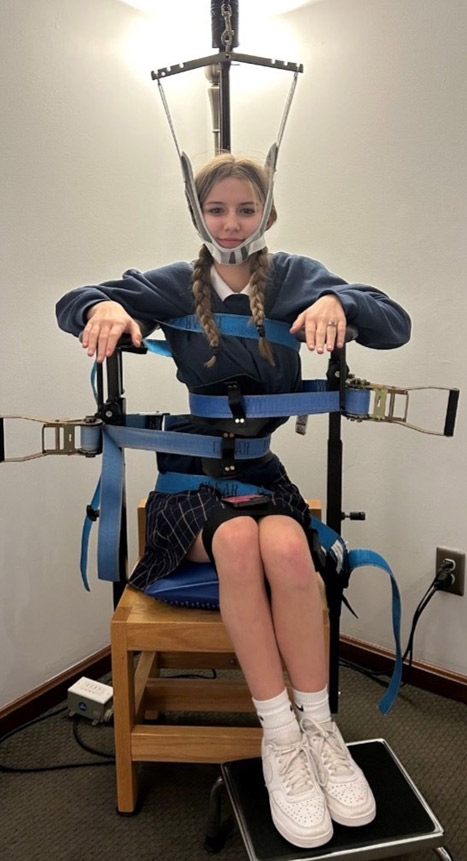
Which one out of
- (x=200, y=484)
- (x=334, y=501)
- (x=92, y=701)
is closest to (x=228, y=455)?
(x=200, y=484)

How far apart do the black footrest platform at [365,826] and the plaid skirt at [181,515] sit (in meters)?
0.37

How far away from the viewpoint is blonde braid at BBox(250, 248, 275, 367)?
Answer: 121cm

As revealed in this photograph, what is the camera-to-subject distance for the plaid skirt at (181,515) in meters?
1.19

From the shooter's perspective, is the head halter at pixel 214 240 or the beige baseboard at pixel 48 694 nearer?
the head halter at pixel 214 240

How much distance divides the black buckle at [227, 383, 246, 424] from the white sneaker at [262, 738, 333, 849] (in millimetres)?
546

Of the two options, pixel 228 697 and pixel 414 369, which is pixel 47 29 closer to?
pixel 414 369

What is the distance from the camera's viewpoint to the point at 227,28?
1.44 metres

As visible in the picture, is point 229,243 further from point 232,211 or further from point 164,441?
point 164,441

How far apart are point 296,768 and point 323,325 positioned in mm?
700

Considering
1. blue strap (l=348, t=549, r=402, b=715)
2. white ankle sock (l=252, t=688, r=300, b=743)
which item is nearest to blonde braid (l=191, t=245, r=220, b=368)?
blue strap (l=348, t=549, r=402, b=715)

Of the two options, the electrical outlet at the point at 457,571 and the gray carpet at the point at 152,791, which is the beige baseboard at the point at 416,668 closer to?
the gray carpet at the point at 152,791

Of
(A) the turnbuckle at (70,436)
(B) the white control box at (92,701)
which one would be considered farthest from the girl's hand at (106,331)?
(B) the white control box at (92,701)

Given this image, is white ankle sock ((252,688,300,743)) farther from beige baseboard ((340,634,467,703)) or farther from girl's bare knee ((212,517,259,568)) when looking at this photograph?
beige baseboard ((340,634,467,703))

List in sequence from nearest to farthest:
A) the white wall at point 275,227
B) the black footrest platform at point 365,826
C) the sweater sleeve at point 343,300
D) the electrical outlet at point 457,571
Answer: the black footrest platform at point 365,826 → the sweater sleeve at point 343,300 → the white wall at point 275,227 → the electrical outlet at point 457,571
